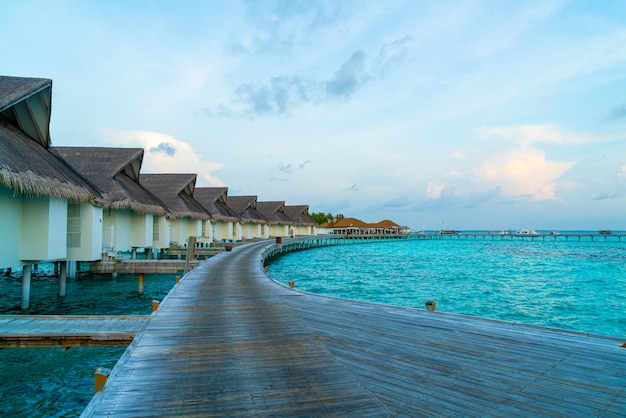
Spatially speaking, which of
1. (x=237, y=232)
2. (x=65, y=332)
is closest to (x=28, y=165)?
(x=65, y=332)

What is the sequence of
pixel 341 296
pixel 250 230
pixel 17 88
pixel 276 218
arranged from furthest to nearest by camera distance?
pixel 276 218 → pixel 250 230 → pixel 341 296 → pixel 17 88

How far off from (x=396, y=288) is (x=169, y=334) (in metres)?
15.8

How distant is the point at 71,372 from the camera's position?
7379 mm

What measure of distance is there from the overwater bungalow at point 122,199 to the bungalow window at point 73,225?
2642mm

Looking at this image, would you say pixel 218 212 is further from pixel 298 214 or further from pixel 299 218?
pixel 298 214

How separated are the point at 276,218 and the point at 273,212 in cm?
102

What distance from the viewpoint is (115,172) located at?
62.7 ft

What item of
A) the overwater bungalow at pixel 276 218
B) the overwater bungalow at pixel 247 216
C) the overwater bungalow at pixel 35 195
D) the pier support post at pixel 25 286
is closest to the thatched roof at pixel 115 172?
the overwater bungalow at pixel 35 195

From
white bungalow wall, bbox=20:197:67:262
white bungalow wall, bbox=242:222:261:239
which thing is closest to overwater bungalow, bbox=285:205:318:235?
white bungalow wall, bbox=242:222:261:239

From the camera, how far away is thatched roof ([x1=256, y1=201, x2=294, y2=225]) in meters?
53.7

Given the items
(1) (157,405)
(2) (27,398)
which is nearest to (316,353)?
(1) (157,405)

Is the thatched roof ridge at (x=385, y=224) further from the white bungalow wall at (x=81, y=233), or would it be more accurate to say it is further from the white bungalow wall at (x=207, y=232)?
the white bungalow wall at (x=81, y=233)

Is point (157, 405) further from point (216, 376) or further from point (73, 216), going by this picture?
point (73, 216)

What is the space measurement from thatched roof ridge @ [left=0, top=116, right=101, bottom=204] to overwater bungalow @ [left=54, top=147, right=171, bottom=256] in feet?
13.0
